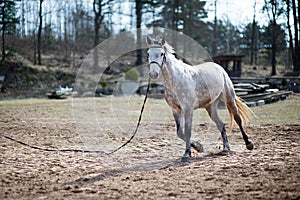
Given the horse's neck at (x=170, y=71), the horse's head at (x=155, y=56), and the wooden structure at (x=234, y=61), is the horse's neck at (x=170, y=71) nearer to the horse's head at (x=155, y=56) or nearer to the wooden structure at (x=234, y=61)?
the horse's head at (x=155, y=56)

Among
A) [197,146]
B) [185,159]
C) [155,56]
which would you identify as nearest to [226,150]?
[197,146]

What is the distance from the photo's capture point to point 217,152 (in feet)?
21.0

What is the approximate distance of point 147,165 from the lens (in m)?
5.45

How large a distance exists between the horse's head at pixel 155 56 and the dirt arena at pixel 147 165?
1459 mm

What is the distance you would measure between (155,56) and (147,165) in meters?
1.71

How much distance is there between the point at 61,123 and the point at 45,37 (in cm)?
2632

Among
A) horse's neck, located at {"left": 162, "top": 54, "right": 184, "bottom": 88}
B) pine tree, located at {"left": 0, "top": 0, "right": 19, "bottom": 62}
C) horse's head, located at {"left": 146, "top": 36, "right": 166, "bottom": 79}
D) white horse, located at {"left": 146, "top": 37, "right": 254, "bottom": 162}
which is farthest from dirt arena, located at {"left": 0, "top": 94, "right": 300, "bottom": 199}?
pine tree, located at {"left": 0, "top": 0, "right": 19, "bottom": 62}

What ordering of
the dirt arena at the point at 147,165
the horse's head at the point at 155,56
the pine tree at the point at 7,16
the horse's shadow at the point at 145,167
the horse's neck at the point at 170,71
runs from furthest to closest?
the pine tree at the point at 7,16
the horse's neck at the point at 170,71
the horse's head at the point at 155,56
the horse's shadow at the point at 145,167
the dirt arena at the point at 147,165

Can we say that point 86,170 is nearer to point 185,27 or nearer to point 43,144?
point 43,144

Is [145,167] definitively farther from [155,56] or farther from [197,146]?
[155,56]

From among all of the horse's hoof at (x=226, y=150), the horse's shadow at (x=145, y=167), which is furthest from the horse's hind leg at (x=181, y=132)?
the horse's hoof at (x=226, y=150)

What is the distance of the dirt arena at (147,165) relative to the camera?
3.94 meters

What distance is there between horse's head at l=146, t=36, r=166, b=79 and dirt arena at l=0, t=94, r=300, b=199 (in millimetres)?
1459

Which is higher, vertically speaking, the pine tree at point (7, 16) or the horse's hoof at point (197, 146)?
the pine tree at point (7, 16)
